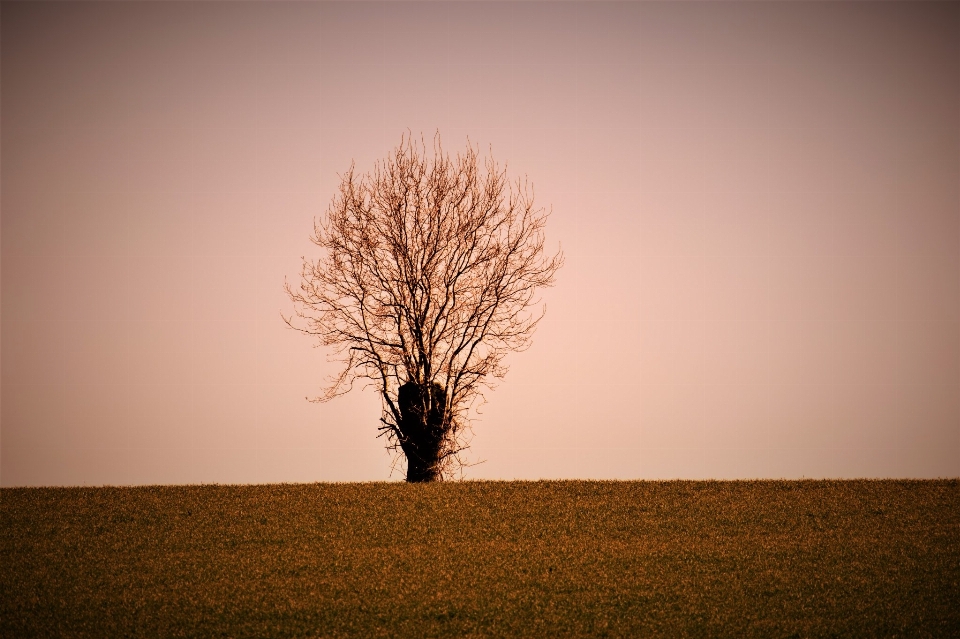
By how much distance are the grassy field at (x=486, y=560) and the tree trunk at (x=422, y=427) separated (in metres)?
2.83

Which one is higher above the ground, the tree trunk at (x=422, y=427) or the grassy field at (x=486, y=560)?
the tree trunk at (x=422, y=427)

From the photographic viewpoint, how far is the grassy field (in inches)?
584

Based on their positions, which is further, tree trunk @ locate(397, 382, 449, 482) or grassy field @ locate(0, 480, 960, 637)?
tree trunk @ locate(397, 382, 449, 482)

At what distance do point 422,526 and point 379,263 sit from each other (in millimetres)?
9317

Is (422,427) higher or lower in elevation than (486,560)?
higher

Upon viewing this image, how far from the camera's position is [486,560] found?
58.3 ft

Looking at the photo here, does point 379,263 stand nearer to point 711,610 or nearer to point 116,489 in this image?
point 116,489

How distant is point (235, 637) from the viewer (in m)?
14.2

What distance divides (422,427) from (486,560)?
30.6 ft

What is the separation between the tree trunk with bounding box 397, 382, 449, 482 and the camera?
26.6 meters

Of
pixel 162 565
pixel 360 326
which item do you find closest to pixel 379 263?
pixel 360 326

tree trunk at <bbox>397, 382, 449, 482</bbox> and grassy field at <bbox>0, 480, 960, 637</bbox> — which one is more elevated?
tree trunk at <bbox>397, 382, 449, 482</bbox>

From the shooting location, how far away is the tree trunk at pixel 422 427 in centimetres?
2664

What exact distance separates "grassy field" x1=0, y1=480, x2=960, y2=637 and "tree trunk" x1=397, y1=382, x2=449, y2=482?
9.27ft
